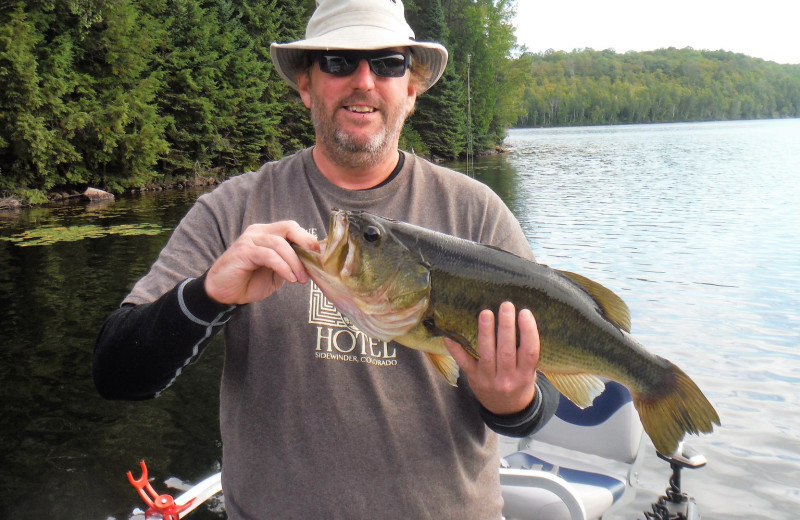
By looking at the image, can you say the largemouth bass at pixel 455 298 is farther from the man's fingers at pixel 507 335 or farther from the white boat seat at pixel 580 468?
the white boat seat at pixel 580 468

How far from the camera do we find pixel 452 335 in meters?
2.23

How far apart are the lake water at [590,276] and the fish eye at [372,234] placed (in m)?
4.80

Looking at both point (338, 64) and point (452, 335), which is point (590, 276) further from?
point (452, 335)

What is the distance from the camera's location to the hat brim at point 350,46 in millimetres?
2648

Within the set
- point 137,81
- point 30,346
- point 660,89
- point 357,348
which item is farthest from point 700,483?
point 660,89

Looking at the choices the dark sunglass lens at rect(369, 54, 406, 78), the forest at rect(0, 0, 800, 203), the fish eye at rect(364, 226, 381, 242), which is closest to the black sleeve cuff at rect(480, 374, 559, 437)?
the fish eye at rect(364, 226, 381, 242)

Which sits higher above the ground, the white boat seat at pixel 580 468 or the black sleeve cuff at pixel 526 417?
the black sleeve cuff at pixel 526 417

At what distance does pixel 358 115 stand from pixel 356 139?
0.40 feet

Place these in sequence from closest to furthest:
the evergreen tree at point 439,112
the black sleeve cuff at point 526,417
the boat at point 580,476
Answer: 1. the black sleeve cuff at point 526,417
2. the boat at point 580,476
3. the evergreen tree at point 439,112

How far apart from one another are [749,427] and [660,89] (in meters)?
163

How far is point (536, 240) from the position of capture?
1881cm

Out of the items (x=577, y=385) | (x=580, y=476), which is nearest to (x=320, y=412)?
(x=577, y=385)

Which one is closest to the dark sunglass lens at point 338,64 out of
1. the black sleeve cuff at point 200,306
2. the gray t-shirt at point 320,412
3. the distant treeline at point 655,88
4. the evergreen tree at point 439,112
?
the gray t-shirt at point 320,412

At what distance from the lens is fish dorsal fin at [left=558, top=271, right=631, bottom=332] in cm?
243
